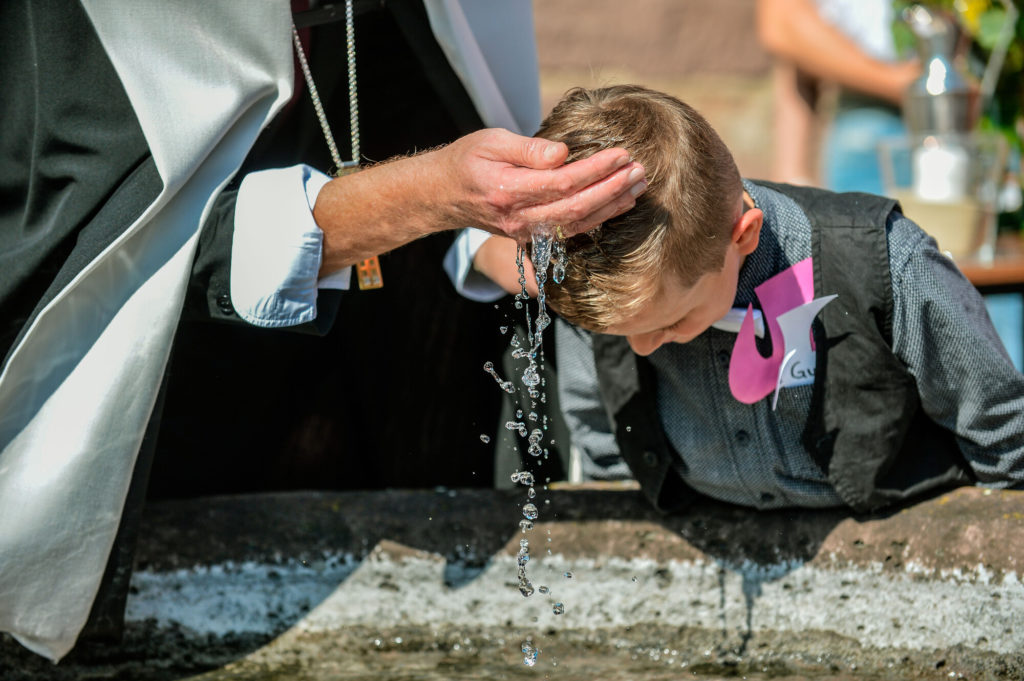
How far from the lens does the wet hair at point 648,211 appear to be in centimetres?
152

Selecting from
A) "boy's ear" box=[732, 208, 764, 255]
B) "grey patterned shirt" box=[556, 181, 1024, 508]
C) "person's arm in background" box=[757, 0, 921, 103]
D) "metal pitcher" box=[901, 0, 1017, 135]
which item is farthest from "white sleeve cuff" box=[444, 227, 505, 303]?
"person's arm in background" box=[757, 0, 921, 103]

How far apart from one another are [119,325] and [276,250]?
0.76ft

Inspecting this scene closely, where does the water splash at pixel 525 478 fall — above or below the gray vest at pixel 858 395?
below

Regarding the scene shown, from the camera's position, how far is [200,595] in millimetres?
1869

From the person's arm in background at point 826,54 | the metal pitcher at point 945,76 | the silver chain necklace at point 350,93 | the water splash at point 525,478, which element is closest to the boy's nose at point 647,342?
the water splash at point 525,478

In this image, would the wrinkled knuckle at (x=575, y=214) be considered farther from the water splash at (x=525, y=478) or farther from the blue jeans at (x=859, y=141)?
the blue jeans at (x=859, y=141)

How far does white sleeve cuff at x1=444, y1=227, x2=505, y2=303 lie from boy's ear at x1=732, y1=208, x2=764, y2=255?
435 millimetres

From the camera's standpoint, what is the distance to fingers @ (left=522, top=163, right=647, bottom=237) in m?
1.35

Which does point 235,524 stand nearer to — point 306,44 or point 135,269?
point 135,269

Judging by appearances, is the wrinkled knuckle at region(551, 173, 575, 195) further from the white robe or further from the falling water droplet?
the falling water droplet

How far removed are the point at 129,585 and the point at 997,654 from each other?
1217 mm

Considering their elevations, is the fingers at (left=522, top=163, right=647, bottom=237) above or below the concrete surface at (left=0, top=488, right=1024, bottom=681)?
above

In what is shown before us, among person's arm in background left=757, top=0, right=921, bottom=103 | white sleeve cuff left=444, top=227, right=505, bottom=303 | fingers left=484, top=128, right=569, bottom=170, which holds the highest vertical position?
fingers left=484, top=128, right=569, bottom=170

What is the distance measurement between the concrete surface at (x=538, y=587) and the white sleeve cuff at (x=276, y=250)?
0.41 metres
